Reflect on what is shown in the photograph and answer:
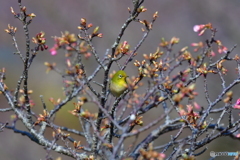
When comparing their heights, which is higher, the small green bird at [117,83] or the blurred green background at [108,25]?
the blurred green background at [108,25]

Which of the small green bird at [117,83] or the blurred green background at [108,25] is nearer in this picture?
the small green bird at [117,83]

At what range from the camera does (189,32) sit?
1347cm

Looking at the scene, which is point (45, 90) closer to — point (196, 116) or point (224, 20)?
point (224, 20)

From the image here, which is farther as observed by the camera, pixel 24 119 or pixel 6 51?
pixel 6 51

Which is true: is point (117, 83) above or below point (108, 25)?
below

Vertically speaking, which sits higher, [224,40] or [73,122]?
[224,40]

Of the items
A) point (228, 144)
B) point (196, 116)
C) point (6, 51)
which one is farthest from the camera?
point (6, 51)

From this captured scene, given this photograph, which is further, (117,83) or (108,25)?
(108,25)

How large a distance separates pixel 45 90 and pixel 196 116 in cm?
889

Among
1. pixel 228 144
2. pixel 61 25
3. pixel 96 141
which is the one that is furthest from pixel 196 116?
pixel 61 25

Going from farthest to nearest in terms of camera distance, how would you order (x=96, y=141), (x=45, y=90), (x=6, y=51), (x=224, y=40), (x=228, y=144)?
(x=224, y=40), (x=6, y=51), (x=45, y=90), (x=228, y=144), (x=96, y=141)

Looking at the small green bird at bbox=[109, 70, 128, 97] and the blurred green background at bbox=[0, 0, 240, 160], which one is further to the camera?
the blurred green background at bbox=[0, 0, 240, 160]

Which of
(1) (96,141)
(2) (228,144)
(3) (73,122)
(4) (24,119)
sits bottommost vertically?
(1) (96,141)

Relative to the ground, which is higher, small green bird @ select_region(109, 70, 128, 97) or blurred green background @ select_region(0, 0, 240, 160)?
blurred green background @ select_region(0, 0, 240, 160)
